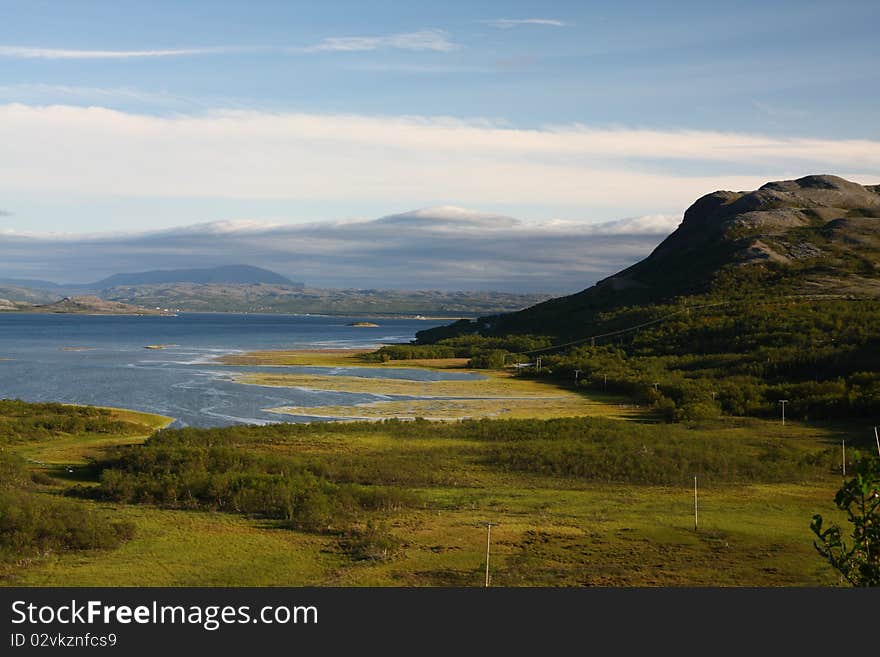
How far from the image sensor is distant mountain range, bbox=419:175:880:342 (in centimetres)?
12194

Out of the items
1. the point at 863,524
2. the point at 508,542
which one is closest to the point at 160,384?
the point at 508,542

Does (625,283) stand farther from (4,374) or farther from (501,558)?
(501,558)

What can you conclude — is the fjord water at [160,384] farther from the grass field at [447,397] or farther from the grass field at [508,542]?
the grass field at [508,542]

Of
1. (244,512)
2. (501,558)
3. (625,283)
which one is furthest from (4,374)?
(625,283)

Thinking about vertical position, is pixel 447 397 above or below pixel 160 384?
above

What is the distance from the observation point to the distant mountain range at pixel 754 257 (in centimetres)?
12194

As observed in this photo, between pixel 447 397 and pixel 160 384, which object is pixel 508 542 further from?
pixel 160 384

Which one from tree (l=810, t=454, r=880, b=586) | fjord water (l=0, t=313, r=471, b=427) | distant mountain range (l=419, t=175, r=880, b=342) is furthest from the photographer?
distant mountain range (l=419, t=175, r=880, b=342)

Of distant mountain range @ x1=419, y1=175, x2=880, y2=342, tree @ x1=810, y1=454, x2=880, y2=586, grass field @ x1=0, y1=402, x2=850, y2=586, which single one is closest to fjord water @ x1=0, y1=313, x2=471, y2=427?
grass field @ x1=0, y1=402, x2=850, y2=586

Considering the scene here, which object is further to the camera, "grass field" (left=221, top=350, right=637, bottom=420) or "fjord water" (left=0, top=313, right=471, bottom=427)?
"fjord water" (left=0, top=313, right=471, bottom=427)

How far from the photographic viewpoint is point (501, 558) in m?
24.5

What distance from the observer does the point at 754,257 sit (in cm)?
13425

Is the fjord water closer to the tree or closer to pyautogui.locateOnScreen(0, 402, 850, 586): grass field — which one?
pyautogui.locateOnScreen(0, 402, 850, 586): grass field

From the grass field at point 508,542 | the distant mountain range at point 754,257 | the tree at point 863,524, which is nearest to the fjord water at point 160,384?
the grass field at point 508,542
